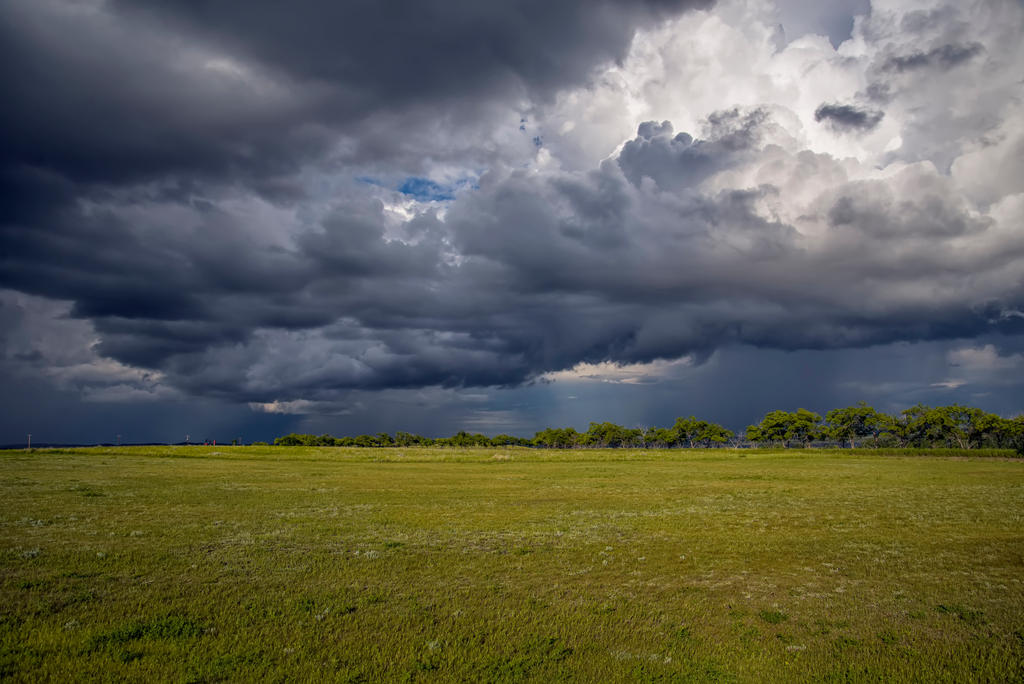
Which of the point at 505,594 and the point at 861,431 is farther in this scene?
the point at 861,431

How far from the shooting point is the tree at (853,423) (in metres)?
156

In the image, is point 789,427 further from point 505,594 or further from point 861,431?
point 505,594

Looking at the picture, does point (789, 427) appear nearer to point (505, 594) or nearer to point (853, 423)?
point (853, 423)

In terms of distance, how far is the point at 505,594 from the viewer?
538 inches

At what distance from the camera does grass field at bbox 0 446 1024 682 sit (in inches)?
378

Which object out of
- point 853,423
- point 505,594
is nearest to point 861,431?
point 853,423

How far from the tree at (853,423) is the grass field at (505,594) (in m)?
151

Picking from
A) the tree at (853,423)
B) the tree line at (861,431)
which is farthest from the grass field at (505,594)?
the tree at (853,423)

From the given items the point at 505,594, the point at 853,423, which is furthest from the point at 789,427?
the point at 505,594

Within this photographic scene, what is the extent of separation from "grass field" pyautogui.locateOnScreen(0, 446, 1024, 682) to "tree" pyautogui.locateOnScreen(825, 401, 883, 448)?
5947 inches

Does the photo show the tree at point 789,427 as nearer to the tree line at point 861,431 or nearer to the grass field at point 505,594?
the tree line at point 861,431

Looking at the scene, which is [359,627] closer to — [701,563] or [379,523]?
[701,563]

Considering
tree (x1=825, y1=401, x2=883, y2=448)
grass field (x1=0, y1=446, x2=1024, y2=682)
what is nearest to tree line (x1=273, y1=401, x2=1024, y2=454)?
tree (x1=825, y1=401, x2=883, y2=448)

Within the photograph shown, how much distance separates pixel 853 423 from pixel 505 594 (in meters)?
179
